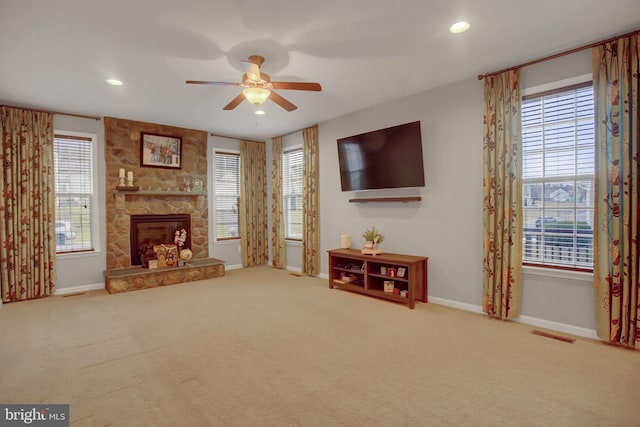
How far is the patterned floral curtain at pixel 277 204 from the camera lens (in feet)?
21.1

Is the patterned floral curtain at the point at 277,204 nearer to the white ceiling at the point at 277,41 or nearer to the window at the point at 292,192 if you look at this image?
the window at the point at 292,192

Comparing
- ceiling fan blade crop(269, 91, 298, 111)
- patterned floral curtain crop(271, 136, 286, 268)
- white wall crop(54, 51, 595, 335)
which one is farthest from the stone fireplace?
ceiling fan blade crop(269, 91, 298, 111)

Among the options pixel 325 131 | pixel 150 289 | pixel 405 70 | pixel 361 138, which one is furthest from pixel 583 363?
pixel 150 289

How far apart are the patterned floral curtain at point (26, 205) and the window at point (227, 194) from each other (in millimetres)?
2546

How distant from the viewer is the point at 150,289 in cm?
489

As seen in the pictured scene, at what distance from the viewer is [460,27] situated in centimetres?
263

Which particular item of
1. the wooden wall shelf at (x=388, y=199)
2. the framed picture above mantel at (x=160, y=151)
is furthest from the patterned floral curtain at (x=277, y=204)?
the wooden wall shelf at (x=388, y=199)

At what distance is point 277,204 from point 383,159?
2.75 meters

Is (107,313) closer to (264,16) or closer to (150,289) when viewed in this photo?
(150,289)

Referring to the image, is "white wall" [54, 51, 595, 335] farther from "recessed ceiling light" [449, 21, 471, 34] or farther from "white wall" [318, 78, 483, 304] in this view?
"recessed ceiling light" [449, 21, 471, 34]

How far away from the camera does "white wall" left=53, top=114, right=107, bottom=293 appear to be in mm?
4801

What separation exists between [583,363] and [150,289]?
5225 mm

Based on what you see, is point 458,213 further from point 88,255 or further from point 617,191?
point 88,255

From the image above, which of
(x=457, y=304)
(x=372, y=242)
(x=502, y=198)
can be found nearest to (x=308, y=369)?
(x=457, y=304)
